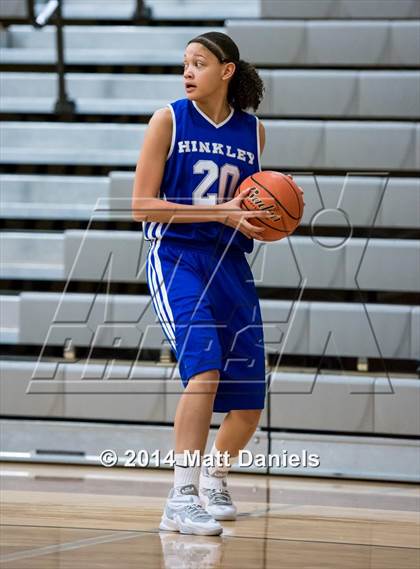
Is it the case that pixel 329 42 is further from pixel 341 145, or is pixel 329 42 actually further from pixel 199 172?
pixel 199 172

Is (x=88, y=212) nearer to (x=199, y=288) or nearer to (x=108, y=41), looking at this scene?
(x=108, y=41)

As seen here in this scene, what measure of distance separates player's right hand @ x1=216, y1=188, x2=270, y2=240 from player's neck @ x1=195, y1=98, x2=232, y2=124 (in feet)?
0.77

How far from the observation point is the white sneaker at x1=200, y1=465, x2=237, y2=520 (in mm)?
2672

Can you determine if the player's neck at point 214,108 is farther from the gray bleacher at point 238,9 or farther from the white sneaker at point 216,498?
the gray bleacher at point 238,9

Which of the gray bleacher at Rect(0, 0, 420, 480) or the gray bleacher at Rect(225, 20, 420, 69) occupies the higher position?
the gray bleacher at Rect(225, 20, 420, 69)

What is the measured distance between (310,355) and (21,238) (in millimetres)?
1234

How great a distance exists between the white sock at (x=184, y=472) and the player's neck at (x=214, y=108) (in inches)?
31.3

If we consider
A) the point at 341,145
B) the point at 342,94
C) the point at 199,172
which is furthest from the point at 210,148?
the point at 342,94

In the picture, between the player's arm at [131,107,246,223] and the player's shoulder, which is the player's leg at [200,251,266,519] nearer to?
the player's arm at [131,107,246,223]

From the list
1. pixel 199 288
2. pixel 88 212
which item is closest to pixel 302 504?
pixel 199 288

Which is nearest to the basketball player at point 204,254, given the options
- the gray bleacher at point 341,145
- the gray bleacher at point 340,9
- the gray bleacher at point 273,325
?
the gray bleacher at point 273,325

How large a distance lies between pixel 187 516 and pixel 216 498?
274mm

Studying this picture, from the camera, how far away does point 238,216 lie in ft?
8.25

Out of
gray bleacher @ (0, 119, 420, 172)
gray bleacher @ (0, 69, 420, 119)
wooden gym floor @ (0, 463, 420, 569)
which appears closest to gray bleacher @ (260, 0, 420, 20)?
gray bleacher @ (0, 69, 420, 119)
